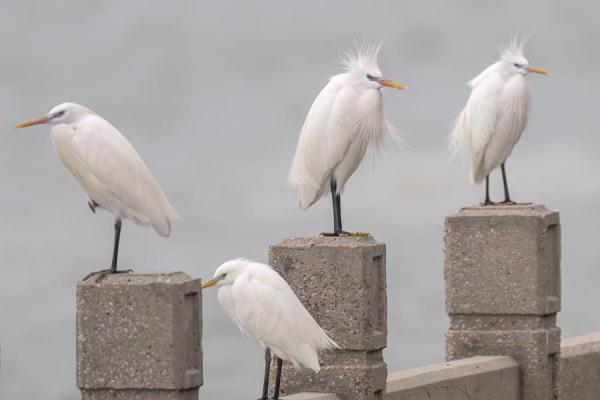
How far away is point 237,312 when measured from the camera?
34.0 ft

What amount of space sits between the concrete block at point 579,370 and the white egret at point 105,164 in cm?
476

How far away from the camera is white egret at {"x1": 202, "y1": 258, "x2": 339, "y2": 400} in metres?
10.3

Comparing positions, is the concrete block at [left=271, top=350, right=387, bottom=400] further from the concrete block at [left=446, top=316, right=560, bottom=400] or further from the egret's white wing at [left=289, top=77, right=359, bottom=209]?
the concrete block at [left=446, top=316, right=560, bottom=400]

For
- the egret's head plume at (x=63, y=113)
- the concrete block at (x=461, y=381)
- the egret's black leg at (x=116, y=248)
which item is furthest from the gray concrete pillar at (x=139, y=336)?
the concrete block at (x=461, y=381)

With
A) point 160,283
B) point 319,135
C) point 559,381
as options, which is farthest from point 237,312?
point 559,381

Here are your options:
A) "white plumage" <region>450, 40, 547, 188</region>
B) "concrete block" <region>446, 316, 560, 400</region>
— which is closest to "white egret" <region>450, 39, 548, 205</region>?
"white plumage" <region>450, 40, 547, 188</region>

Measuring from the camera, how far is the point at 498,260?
1315 centimetres

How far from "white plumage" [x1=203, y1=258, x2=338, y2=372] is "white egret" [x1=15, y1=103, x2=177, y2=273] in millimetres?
577

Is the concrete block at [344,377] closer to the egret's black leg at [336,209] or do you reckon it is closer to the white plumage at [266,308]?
the white plumage at [266,308]

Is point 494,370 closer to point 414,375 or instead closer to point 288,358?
point 414,375

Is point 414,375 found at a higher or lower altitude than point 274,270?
lower

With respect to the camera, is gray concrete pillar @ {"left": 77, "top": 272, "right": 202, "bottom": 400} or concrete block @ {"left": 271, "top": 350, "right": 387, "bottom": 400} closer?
gray concrete pillar @ {"left": 77, "top": 272, "right": 202, "bottom": 400}

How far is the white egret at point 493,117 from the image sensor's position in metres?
13.9

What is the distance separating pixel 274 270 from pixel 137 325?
1.74 m
